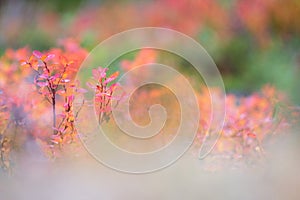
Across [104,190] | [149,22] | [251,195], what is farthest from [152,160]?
[149,22]

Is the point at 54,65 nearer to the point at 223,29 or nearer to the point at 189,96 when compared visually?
the point at 189,96

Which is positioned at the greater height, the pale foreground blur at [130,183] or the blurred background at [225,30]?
the blurred background at [225,30]

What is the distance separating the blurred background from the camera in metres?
4.02

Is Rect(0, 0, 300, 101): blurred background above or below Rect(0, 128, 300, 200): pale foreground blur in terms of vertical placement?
above

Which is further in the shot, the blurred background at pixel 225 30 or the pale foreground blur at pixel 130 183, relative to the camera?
the blurred background at pixel 225 30

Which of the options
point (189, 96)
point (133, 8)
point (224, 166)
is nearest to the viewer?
point (224, 166)

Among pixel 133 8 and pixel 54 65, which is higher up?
pixel 133 8

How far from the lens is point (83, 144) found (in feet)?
4.58

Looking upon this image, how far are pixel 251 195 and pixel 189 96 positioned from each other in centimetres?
49

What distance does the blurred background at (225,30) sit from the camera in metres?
4.02

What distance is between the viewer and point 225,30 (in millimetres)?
4469

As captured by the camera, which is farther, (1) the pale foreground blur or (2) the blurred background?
(2) the blurred background

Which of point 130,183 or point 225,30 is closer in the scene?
point 130,183

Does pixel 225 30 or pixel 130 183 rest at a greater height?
pixel 225 30
